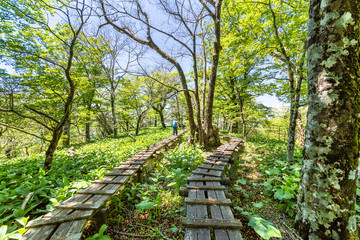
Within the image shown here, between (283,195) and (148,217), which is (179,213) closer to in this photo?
(148,217)

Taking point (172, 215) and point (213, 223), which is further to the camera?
point (172, 215)

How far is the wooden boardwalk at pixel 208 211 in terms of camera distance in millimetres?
1741

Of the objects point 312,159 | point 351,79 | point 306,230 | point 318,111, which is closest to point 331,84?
point 351,79

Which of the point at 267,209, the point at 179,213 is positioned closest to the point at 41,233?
the point at 179,213

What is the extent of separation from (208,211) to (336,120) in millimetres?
2331

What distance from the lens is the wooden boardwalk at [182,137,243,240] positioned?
5.71ft

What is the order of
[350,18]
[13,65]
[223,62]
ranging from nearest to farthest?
[350,18]
[13,65]
[223,62]

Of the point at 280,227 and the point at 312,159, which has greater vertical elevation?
the point at 312,159

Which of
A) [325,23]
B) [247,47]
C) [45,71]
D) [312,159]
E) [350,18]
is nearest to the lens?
[350,18]

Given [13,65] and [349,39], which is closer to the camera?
[349,39]

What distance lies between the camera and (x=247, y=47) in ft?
19.1

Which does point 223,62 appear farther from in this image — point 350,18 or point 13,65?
point 13,65

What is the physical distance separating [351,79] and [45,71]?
14.3 meters

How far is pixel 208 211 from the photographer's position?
243cm
